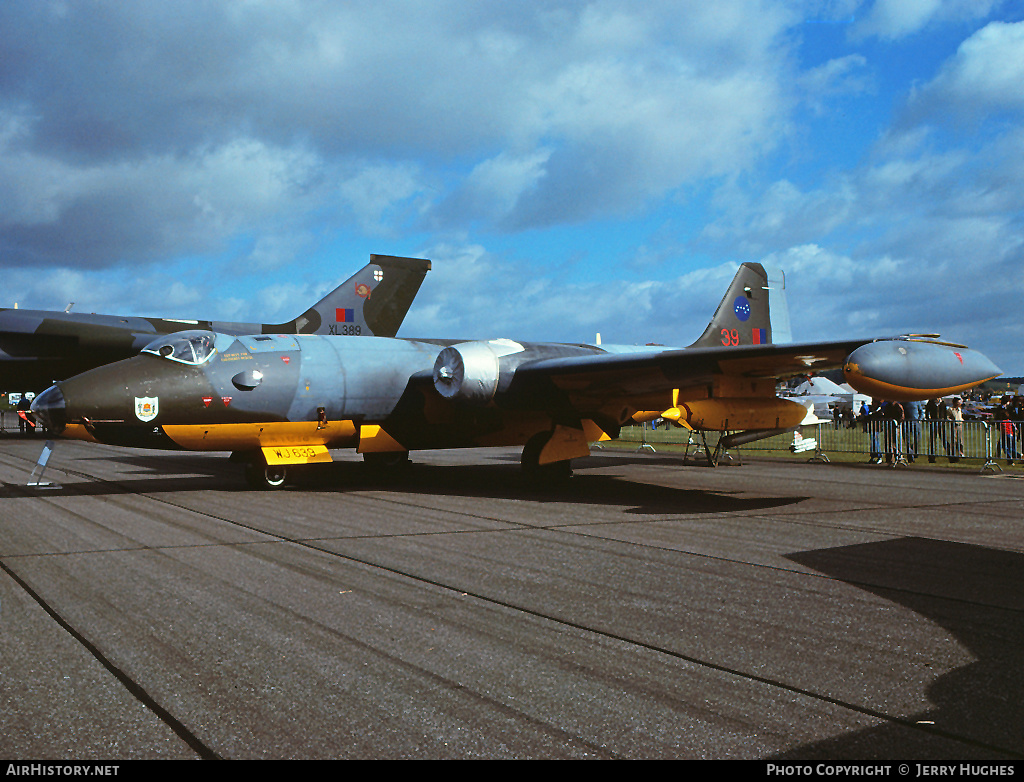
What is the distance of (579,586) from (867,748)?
124 inches

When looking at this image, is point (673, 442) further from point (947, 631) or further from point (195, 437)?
point (947, 631)

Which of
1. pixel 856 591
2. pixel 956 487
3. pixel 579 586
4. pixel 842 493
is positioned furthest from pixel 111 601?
pixel 956 487

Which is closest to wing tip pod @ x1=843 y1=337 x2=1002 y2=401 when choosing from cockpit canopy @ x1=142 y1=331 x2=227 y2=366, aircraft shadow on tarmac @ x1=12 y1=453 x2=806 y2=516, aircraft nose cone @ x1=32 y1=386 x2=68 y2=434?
aircraft shadow on tarmac @ x1=12 y1=453 x2=806 y2=516

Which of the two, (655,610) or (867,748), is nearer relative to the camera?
(867,748)

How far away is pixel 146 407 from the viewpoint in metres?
11.5

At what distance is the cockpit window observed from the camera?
469 inches

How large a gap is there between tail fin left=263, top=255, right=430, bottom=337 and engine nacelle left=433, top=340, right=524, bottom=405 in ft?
36.3

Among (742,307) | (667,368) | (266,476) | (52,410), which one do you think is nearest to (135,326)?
(266,476)

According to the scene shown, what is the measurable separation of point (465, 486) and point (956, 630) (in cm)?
1046

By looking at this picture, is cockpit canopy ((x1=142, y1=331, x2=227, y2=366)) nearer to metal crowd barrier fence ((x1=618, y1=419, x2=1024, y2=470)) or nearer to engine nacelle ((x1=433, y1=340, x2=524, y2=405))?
engine nacelle ((x1=433, y1=340, x2=524, y2=405))

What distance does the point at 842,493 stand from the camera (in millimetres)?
13094

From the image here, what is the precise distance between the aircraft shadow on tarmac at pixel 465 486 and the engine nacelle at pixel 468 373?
71.1 inches

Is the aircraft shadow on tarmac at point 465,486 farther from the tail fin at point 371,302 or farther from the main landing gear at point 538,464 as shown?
the tail fin at point 371,302

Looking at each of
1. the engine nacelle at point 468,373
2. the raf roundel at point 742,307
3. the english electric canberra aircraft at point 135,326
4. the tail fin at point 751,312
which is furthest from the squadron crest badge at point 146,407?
the raf roundel at point 742,307
